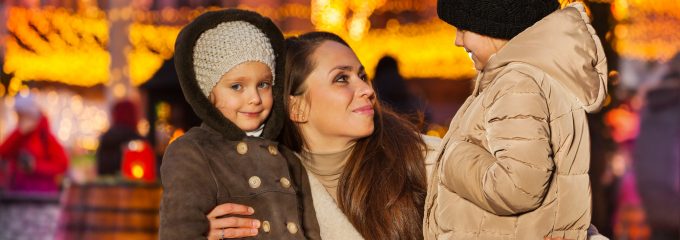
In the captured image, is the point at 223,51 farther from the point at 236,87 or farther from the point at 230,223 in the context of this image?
the point at 230,223

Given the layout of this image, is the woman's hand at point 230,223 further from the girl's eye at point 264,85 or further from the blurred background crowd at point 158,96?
the blurred background crowd at point 158,96

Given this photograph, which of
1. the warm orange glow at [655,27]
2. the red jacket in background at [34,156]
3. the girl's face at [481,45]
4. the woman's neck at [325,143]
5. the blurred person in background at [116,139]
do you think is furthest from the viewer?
the red jacket in background at [34,156]

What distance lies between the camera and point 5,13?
11.1 metres

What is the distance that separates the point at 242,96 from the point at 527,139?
0.89 metres

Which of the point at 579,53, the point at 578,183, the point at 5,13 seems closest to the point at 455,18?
the point at 579,53

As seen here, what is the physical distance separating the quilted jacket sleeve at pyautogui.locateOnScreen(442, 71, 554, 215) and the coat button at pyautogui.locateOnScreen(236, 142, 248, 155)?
64cm

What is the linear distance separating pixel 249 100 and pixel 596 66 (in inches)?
37.1

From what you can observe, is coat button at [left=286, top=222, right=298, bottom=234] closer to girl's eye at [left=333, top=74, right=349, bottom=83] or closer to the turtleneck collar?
the turtleneck collar

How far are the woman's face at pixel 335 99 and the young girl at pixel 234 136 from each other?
0.93 feet

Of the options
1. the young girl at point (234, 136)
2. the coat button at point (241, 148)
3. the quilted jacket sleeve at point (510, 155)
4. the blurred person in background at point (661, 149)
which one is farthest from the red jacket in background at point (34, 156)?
the quilted jacket sleeve at point (510, 155)

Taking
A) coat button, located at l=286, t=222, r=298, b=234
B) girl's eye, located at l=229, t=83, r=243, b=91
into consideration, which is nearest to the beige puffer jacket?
coat button, located at l=286, t=222, r=298, b=234

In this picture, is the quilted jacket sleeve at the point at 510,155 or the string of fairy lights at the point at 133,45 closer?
the quilted jacket sleeve at the point at 510,155

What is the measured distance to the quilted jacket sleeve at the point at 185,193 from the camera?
2.86m

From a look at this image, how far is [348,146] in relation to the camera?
362cm
